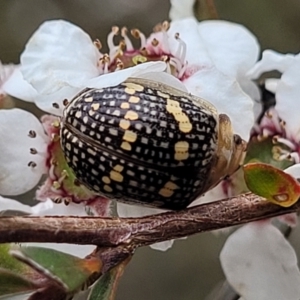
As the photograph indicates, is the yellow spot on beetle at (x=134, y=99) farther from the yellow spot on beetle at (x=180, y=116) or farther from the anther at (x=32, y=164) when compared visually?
the anther at (x=32, y=164)

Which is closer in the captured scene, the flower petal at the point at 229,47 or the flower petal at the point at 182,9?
the flower petal at the point at 229,47

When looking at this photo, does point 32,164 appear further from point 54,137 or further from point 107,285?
point 107,285

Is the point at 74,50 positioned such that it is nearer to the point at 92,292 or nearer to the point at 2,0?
the point at 92,292

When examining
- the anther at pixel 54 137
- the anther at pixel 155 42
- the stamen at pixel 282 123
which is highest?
the anther at pixel 155 42

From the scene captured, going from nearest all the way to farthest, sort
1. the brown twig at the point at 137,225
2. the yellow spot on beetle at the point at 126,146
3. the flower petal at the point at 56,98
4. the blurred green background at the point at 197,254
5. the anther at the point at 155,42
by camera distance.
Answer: the brown twig at the point at 137,225 → the yellow spot on beetle at the point at 126,146 → the flower petal at the point at 56,98 → the anther at the point at 155,42 → the blurred green background at the point at 197,254

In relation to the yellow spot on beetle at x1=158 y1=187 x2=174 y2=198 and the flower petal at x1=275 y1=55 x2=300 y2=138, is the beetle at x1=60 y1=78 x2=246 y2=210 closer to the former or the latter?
the yellow spot on beetle at x1=158 y1=187 x2=174 y2=198

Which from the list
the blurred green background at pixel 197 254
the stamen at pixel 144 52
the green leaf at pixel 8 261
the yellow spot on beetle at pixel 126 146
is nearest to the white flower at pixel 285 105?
the stamen at pixel 144 52
